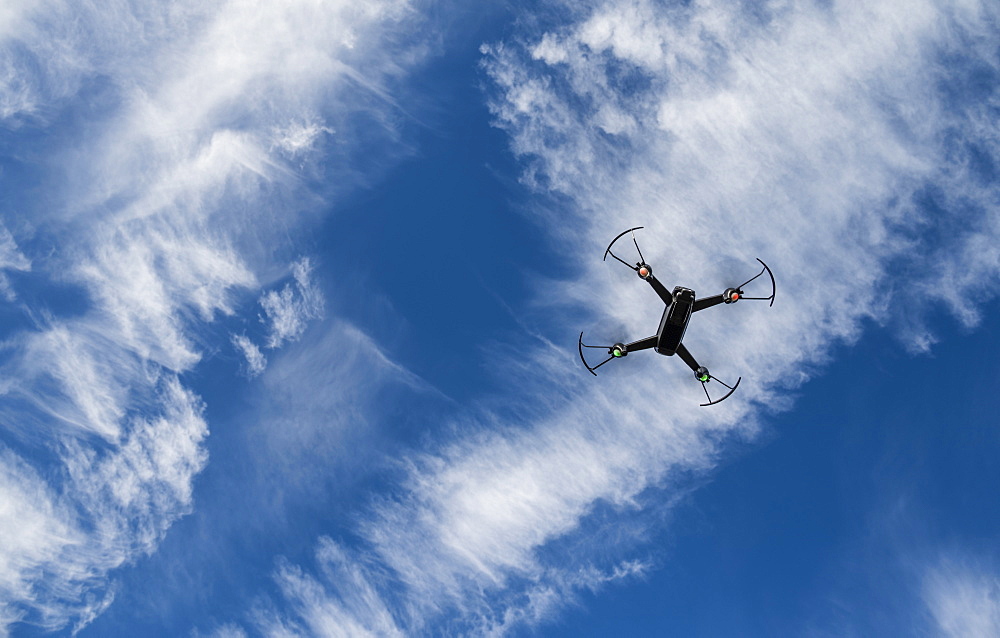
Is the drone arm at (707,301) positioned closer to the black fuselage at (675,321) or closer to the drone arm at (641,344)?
the black fuselage at (675,321)

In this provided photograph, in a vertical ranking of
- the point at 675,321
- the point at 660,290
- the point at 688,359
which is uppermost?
the point at 660,290

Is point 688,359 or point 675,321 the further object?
point 688,359

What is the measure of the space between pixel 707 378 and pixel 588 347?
1448cm

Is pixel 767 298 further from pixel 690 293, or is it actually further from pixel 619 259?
pixel 619 259

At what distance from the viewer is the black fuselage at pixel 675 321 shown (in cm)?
6406

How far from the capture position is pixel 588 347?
68438 millimetres

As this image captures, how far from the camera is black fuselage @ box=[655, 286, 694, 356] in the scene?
6406 centimetres

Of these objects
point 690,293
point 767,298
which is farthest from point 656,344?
point 767,298

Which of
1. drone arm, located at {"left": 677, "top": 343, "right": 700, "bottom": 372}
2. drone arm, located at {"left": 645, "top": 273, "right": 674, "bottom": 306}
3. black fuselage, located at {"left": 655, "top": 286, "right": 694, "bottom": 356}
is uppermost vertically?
drone arm, located at {"left": 645, "top": 273, "right": 674, "bottom": 306}

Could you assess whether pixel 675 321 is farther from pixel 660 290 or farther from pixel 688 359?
pixel 688 359

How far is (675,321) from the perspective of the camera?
6506 centimetres

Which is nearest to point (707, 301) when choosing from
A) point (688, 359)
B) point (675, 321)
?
point (675, 321)

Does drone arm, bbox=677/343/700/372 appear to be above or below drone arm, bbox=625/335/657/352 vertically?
below

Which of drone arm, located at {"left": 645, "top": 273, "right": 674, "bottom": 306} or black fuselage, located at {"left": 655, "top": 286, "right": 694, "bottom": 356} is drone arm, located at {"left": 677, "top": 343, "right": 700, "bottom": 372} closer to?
black fuselage, located at {"left": 655, "top": 286, "right": 694, "bottom": 356}
